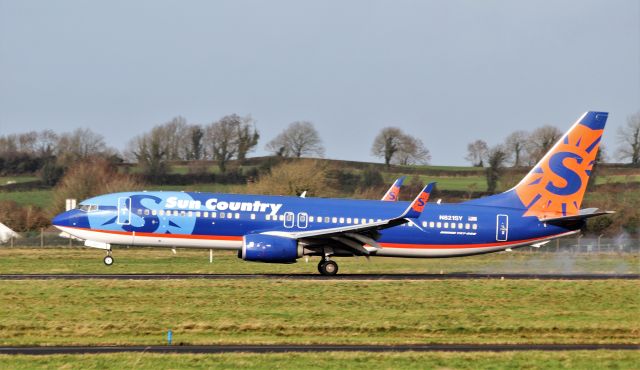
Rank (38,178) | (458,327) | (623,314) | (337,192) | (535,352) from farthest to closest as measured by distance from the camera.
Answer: (38,178) < (337,192) < (623,314) < (458,327) < (535,352)

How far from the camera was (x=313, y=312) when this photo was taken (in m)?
29.6


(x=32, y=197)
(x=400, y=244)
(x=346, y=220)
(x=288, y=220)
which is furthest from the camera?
(x=32, y=197)

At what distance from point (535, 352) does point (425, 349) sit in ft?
8.57

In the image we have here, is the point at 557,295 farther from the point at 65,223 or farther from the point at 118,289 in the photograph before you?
the point at 65,223

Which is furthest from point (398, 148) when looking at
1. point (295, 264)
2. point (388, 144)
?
point (295, 264)

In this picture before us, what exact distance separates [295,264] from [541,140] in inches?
2731

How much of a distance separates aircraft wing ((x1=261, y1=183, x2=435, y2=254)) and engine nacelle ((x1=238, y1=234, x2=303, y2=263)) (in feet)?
2.40

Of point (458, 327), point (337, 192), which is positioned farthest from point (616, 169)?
point (458, 327)

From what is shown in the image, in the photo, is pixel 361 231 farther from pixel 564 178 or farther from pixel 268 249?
pixel 564 178

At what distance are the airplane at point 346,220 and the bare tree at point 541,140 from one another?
65.2 metres

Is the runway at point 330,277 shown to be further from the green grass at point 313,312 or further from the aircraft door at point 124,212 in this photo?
the green grass at point 313,312

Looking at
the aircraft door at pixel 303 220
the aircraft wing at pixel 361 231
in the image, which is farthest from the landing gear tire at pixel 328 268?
the aircraft door at pixel 303 220

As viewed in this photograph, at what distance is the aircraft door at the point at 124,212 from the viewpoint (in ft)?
141

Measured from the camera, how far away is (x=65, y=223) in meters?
43.8
